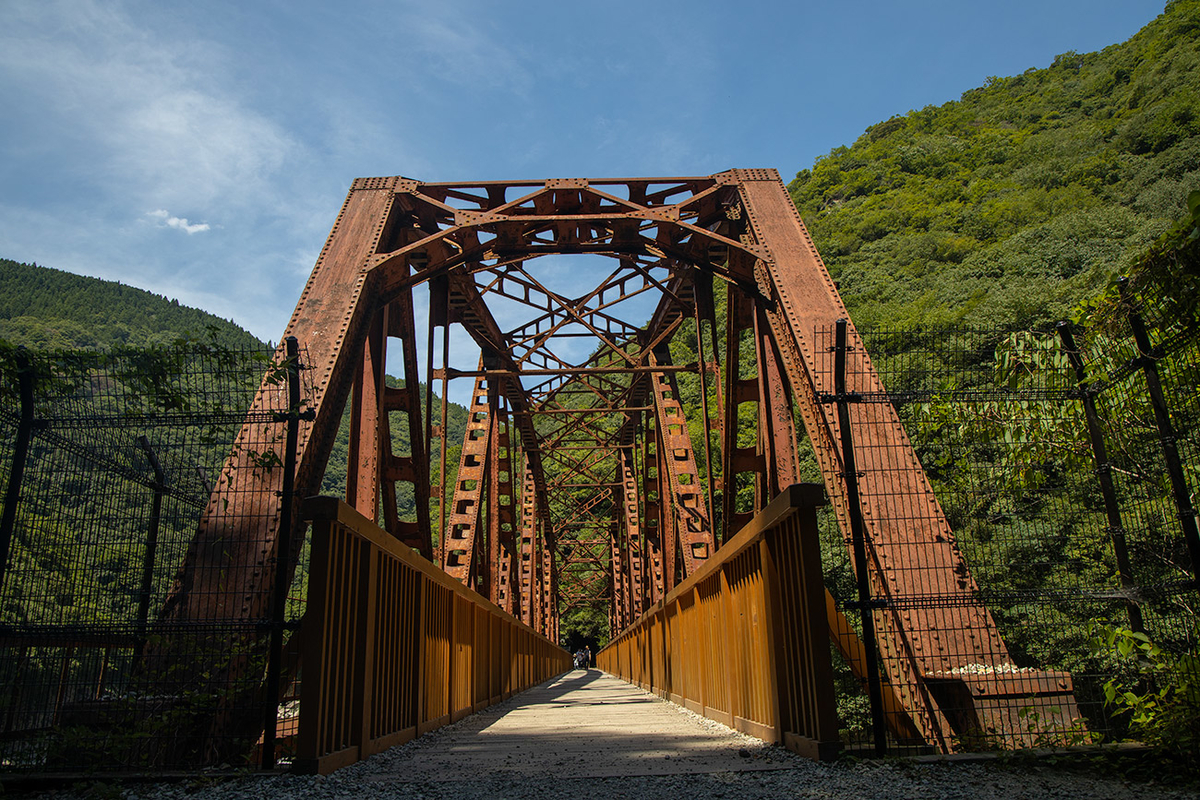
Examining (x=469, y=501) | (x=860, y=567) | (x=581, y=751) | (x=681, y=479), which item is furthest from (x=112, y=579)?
(x=681, y=479)

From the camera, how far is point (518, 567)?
26.0 metres

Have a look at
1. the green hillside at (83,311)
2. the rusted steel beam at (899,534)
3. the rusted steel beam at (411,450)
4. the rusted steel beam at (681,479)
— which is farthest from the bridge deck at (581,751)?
the green hillside at (83,311)

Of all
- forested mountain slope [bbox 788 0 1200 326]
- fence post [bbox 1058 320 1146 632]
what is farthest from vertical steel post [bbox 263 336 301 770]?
forested mountain slope [bbox 788 0 1200 326]

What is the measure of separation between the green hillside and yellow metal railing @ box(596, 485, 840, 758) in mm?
52261

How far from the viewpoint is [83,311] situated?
61.1m

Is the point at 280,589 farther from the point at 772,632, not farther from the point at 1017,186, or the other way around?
the point at 1017,186

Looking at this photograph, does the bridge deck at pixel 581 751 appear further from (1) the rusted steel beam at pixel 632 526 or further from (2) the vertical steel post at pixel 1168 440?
(1) the rusted steel beam at pixel 632 526

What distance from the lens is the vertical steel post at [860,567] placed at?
147 inches

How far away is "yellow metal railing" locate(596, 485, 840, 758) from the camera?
3701 millimetres

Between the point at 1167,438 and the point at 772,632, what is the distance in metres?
2.17

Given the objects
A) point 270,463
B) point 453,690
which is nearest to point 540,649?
point 453,690

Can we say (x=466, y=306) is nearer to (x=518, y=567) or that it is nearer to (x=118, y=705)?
(x=118, y=705)

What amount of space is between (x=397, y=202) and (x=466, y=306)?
15.8 feet

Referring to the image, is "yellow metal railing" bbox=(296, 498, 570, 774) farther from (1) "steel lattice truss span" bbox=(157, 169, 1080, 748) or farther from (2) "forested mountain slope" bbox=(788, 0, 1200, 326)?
(2) "forested mountain slope" bbox=(788, 0, 1200, 326)
